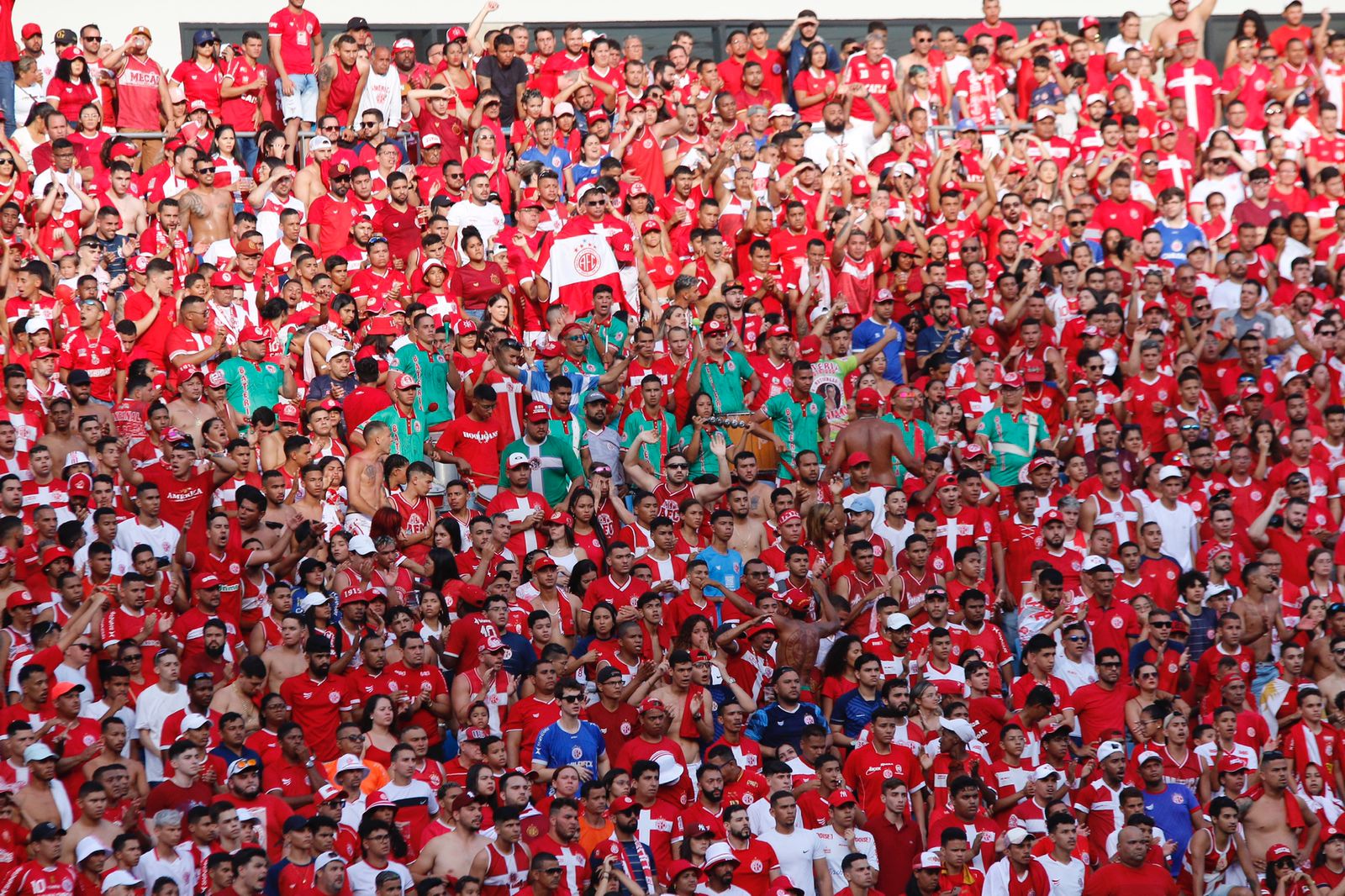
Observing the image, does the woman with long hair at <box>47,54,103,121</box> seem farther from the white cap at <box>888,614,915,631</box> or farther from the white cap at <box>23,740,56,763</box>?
the white cap at <box>888,614,915,631</box>

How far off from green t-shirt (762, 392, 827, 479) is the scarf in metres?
3.32

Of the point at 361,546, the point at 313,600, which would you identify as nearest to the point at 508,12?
the point at 361,546

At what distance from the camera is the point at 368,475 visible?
1491 cm

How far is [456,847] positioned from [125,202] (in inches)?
308

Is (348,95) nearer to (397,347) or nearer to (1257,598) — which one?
(397,347)

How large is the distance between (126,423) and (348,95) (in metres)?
5.52

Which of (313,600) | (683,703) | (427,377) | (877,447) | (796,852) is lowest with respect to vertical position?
(796,852)

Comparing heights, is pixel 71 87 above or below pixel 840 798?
above

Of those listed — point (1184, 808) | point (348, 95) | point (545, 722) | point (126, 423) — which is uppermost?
point (348, 95)

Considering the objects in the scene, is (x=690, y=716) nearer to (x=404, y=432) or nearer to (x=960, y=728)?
(x=960, y=728)

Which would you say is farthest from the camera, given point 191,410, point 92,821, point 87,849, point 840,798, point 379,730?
point 191,410

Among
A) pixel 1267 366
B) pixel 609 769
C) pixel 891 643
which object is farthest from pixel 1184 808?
pixel 1267 366

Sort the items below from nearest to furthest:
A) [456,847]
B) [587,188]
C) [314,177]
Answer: [456,847] < [587,188] < [314,177]

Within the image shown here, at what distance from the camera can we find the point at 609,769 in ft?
42.2
